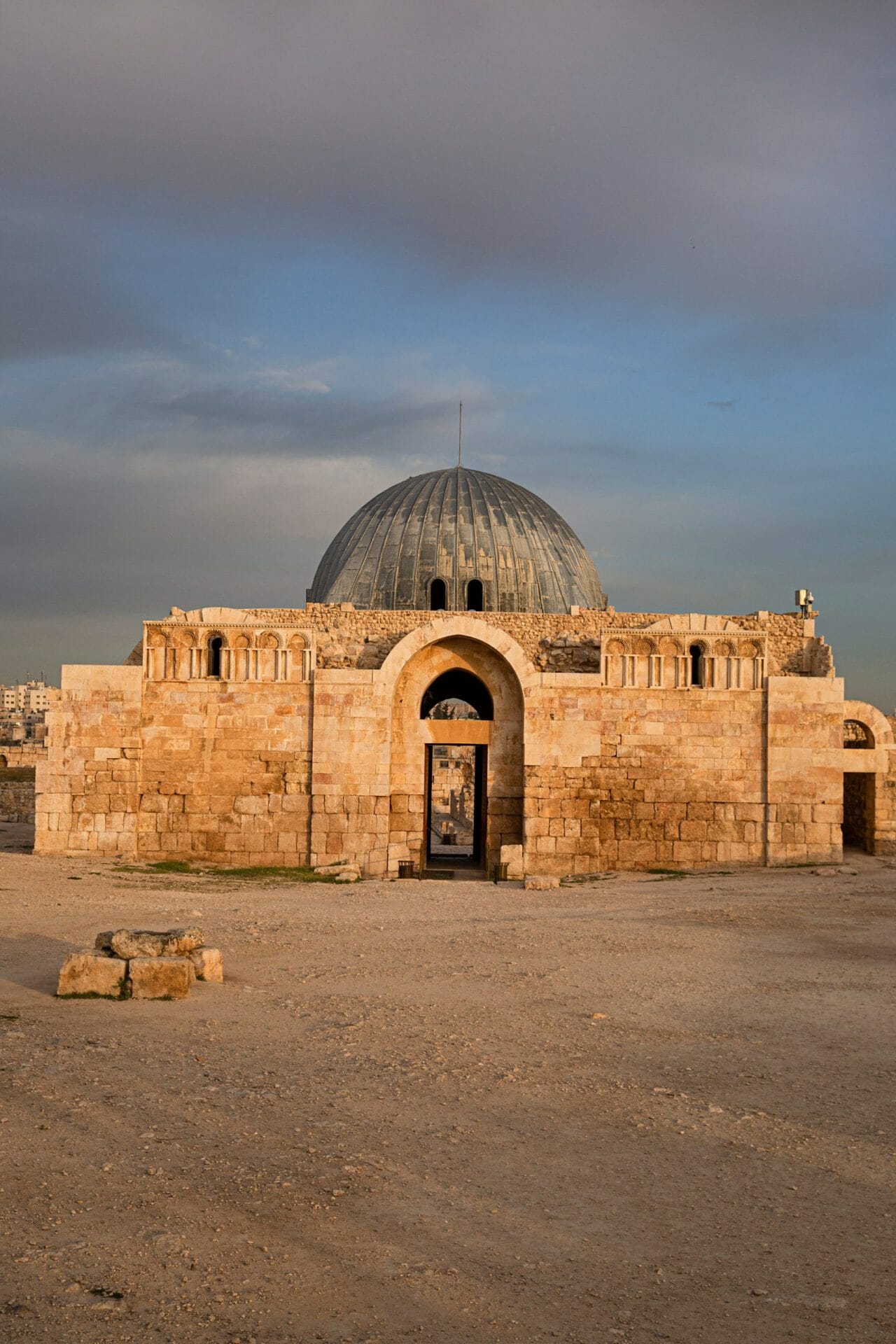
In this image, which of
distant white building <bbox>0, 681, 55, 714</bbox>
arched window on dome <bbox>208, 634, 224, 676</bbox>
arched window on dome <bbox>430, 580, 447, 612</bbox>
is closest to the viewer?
arched window on dome <bbox>208, 634, 224, 676</bbox>

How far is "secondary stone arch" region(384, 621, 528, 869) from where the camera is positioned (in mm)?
19484

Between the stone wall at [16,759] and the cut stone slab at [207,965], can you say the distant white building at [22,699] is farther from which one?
the cut stone slab at [207,965]

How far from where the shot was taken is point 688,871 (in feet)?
61.2

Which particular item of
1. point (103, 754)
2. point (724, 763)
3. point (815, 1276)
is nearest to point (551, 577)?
point (724, 763)

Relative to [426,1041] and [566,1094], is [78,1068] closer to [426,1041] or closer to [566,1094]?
[426,1041]

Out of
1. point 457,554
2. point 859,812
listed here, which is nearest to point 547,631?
point 457,554

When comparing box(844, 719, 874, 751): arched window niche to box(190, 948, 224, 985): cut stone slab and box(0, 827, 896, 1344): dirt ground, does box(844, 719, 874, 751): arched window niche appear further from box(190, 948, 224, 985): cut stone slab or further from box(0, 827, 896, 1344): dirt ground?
box(190, 948, 224, 985): cut stone slab

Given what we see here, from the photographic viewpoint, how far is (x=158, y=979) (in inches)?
328

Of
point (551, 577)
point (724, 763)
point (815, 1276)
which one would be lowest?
point (815, 1276)

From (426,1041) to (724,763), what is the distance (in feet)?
41.7

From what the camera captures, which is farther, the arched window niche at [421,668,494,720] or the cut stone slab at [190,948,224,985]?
the arched window niche at [421,668,494,720]

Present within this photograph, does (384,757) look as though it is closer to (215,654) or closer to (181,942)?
(215,654)

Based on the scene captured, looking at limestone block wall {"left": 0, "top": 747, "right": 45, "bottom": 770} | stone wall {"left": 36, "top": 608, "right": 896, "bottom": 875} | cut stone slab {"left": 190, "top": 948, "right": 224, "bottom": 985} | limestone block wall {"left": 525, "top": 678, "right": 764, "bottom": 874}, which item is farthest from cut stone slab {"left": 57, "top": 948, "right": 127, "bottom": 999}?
limestone block wall {"left": 0, "top": 747, "right": 45, "bottom": 770}

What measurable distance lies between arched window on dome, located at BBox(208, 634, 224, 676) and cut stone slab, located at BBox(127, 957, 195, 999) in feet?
37.3
